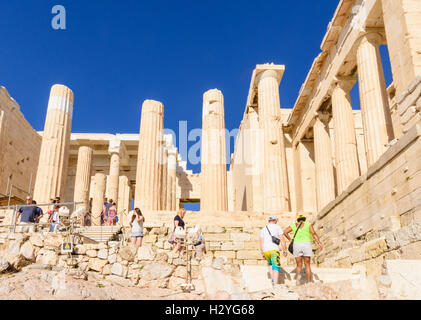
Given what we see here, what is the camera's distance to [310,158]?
2600 centimetres

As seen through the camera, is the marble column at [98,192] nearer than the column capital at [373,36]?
No

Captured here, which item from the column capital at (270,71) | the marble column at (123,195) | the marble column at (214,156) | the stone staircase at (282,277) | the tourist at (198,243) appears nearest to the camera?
the stone staircase at (282,277)

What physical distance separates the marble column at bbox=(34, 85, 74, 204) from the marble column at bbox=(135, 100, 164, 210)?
3.84 m

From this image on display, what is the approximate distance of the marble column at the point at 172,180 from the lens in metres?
31.9

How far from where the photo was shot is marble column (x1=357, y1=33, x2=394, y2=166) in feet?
50.6

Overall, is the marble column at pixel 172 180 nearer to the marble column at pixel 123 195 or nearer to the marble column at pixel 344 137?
the marble column at pixel 123 195

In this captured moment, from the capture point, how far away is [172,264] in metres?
9.84

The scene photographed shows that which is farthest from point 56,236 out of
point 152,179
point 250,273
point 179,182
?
point 179,182

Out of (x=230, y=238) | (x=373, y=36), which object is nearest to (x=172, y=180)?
(x=230, y=238)

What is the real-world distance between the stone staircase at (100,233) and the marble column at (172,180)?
50.0 feet

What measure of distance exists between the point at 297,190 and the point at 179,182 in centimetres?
1324

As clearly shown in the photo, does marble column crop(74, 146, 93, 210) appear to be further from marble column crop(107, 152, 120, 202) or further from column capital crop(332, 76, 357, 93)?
column capital crop(332, 76, 357, 93)

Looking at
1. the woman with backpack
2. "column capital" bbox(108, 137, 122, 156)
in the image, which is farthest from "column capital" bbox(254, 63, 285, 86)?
the woman with backpack

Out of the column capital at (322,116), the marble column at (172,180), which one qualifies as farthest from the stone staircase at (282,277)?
the marble column at (172,180)
